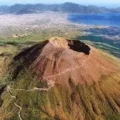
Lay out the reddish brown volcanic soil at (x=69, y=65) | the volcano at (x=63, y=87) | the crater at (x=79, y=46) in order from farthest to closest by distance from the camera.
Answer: the crater at (x=79, y=46) → the reddish brown volcanic soil at (x=69, y=65) → the volcano at (x=63, y=87)

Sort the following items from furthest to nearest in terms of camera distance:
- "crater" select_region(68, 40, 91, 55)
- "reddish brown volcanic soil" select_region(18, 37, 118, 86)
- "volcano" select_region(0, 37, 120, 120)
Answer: "crater" select_region(68, 40, 91, 55) < "reddish brown volcanic soil" select_region(18, 37, 118, 86) < "volcano" select_region(0, 37, 120, 120)

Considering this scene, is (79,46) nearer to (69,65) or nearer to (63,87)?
(69,65)

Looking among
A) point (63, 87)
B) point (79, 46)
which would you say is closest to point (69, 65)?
point (63, 87)

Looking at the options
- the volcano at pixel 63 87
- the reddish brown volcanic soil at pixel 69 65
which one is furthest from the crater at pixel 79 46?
the volcano at pixel 63 87

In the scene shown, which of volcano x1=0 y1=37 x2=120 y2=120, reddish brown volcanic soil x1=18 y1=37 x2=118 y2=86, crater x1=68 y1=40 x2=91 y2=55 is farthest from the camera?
crater x1=68 y1=40 x2=91 y2=55

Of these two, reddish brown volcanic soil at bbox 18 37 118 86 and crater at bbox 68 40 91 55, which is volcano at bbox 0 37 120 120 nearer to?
reddish brown volcanic soil at bbox 18 37 118 86

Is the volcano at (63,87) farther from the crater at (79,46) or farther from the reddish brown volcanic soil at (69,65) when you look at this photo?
the crater at (79,46)

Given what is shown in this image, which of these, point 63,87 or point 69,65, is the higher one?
point 69,65

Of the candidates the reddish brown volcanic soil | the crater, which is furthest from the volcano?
the crater

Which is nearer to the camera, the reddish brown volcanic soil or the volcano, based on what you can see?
the volcano
